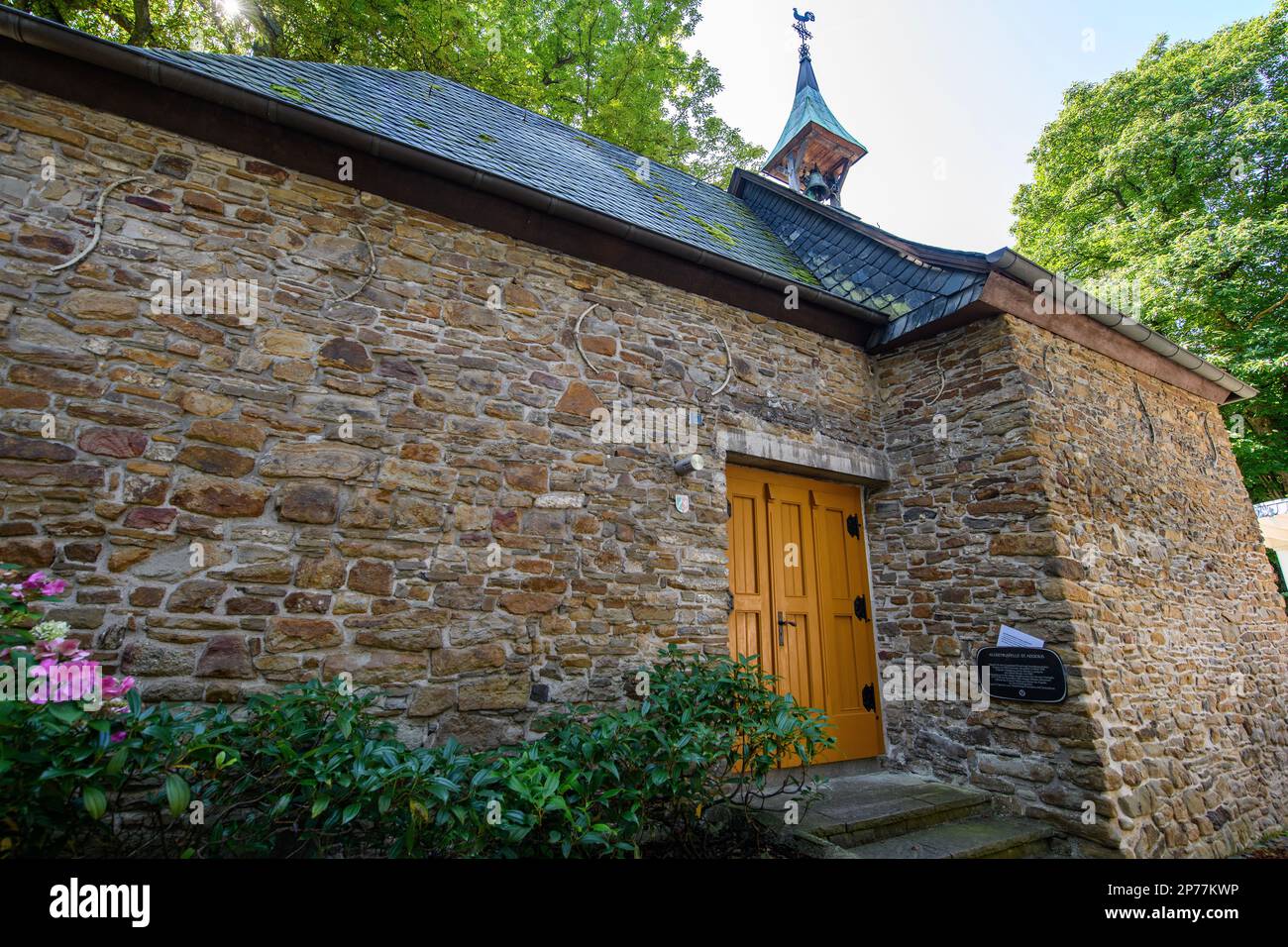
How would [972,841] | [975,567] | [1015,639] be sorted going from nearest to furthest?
1. [972,841]
2. [1015,639]
3. [975,567]

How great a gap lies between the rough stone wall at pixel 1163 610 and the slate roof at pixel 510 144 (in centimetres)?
294

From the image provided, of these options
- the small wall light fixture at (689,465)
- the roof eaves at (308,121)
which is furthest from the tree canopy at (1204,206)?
the roof eaves at (308,121)

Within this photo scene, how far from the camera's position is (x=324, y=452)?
3.41 metres

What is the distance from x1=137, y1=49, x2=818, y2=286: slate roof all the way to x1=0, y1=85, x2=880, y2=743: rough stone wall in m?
0.73

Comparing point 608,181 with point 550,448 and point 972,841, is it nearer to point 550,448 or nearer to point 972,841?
point 550,448

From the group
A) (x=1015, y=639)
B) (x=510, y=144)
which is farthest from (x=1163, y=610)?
(x=510, y=144)

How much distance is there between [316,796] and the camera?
2340mm

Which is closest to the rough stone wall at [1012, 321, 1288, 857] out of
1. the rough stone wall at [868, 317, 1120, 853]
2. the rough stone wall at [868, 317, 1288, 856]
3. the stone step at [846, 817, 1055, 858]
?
the rough stone wall at [868, 317, 1288, 856]

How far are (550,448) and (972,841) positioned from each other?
12.1 feet

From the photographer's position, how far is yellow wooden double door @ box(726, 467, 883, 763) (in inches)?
193

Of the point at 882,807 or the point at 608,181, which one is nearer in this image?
the point at 882,807
